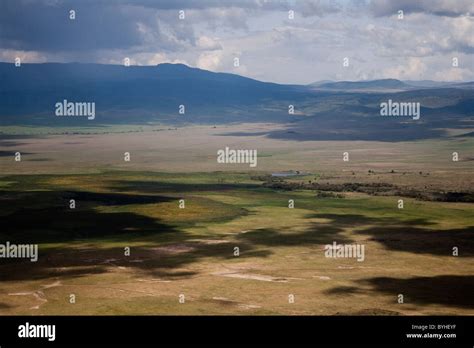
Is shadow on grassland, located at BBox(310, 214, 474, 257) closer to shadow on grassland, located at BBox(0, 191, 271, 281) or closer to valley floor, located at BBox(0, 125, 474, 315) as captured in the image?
valley floor, located at BBox(0, 125, 474, 315)

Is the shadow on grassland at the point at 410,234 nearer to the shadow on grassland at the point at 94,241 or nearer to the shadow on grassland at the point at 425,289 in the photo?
the shadow on grassland at the point at 425,289

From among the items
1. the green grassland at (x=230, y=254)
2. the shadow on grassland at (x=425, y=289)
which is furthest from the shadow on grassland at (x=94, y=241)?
the shadow on grassland at (x=425, y=289)

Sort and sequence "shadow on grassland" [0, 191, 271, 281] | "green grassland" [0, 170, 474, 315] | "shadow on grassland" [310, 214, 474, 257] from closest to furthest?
"green grassland" [0, 170, 474, 315] → "shadow on grassland" [0, 191, 271, 281] → "shadow on grassland" [310, 214, 474, 257]

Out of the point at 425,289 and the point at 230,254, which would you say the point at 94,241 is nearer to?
the point at 230,254

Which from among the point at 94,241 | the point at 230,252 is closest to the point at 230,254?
the point at 230,252

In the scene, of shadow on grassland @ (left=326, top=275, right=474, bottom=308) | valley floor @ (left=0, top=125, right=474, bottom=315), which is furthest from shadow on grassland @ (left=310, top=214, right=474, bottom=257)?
shadow on grassland @ (left=326, top=275, right=474, bottom=308)

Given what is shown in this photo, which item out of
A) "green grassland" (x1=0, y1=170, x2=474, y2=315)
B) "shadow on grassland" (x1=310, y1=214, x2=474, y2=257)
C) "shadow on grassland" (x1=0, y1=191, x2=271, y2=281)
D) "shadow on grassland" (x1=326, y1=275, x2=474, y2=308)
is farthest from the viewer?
"shadow on grassland" (x1=310, y1=214, x2=474, y2=257)
